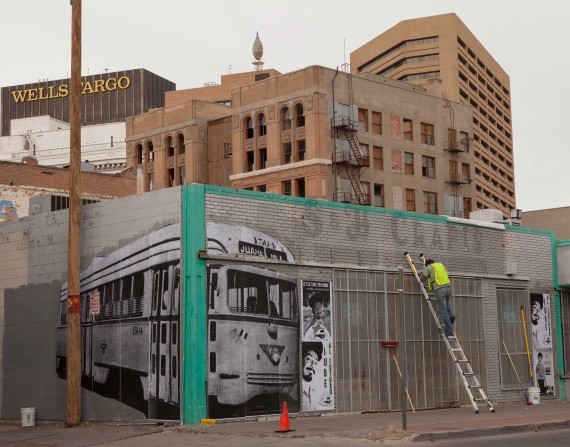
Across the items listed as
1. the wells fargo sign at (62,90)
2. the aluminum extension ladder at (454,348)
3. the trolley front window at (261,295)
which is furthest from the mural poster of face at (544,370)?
the wells fargo sign at (62,90)

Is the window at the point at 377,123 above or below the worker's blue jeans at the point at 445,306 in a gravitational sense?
above

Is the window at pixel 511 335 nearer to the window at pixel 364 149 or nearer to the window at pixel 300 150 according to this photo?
the window at pixel 300 150

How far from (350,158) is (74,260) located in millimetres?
48262

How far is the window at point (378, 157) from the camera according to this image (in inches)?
2881

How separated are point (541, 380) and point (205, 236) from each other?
44.9 feet

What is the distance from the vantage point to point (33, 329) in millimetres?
26266

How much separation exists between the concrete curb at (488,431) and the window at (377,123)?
2094 inches

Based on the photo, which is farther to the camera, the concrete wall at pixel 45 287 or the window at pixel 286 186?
the window at pixel 286 186

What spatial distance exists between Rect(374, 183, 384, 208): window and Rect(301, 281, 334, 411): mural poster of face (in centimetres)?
4875

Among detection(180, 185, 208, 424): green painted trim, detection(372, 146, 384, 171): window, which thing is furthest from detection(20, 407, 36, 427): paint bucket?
detection(372, 146, 384, 171): window

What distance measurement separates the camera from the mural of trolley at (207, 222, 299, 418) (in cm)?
2236

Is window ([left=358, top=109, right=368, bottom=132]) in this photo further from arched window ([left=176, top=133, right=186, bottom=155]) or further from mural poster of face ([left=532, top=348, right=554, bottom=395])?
mural poster of face ([left=532, top=348, right=554, bottom=395])

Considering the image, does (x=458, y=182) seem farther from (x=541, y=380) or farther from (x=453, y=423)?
(x=453, y=423)

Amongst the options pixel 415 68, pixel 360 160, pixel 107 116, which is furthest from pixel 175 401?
pixel 107 116
